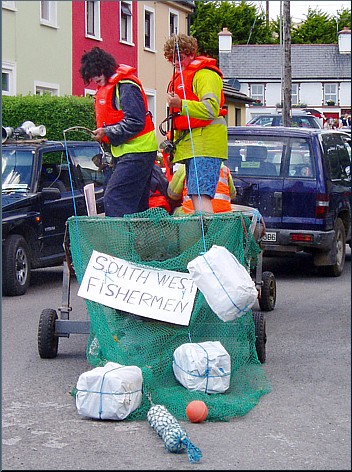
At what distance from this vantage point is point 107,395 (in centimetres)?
551

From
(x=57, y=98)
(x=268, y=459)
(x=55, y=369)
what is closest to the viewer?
(x=268, y=459)

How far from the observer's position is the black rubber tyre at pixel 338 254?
39.1 ft

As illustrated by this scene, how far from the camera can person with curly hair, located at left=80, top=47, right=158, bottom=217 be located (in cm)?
708

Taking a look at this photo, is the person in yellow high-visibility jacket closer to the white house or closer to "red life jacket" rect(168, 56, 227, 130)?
"red life jacket" rect(168, 56, 227, 130)

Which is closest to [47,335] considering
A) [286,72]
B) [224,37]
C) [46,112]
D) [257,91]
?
[46,112]

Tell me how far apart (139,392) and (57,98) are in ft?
53.4

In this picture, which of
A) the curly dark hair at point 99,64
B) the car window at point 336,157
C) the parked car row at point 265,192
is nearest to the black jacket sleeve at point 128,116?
→ the curly dark hair at point 99,64

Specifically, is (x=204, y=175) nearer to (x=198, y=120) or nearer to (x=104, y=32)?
(x=198, y=120)

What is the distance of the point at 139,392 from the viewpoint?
223 inches

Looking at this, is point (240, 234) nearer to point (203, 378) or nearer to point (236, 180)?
point (203, 378)

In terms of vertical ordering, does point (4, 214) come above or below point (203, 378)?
above

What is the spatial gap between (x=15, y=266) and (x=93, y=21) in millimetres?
14855

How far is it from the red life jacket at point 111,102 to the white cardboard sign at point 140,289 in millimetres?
1281

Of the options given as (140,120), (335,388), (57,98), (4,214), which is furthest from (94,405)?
(57,98)
